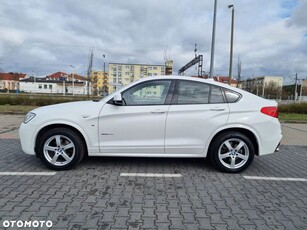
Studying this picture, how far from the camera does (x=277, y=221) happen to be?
271 cm

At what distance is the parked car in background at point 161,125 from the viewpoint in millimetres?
3957

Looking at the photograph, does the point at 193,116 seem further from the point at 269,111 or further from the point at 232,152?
the point at 269,111

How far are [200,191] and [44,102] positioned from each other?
53.6 ft

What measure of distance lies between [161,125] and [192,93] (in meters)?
0.80

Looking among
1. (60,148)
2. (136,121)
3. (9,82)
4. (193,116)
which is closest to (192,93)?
(193,116)

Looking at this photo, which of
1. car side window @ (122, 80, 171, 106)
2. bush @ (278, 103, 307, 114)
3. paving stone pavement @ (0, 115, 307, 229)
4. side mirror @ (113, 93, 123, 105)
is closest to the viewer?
paving stone pavement @ (0, 115, 307, 229)

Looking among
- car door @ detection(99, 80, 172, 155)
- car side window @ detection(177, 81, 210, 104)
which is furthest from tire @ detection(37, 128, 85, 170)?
car side window @ detection(177, 81, 210, 104)

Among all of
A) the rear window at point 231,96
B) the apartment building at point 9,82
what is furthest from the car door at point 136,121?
the apartment building at point 9,82

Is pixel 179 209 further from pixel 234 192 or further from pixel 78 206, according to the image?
pixel 78 206

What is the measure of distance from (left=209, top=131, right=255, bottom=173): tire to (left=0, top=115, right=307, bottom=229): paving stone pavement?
6.5 inches

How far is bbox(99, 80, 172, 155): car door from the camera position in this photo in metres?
3.95

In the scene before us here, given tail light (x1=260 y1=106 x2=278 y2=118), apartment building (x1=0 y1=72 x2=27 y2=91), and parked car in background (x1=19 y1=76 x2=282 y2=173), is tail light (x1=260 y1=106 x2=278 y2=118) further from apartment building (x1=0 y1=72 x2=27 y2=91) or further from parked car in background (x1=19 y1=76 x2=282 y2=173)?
apartment building (x1=0 y1=72 x2=27 y2=91)

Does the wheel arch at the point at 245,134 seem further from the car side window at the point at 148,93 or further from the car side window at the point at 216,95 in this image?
the car side window at the point at 148,93

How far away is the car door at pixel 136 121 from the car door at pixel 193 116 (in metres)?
0.16
